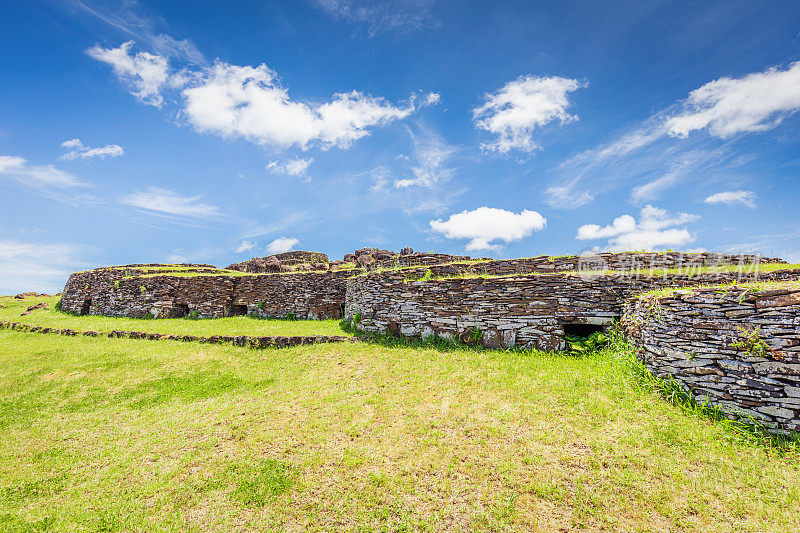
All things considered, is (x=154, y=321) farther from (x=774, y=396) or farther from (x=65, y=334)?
(x=774, y=396)

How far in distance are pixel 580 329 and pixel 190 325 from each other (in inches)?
649

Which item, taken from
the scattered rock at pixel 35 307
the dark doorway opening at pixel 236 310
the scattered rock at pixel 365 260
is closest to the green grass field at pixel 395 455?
the dark doorway opening at pixel 236 310

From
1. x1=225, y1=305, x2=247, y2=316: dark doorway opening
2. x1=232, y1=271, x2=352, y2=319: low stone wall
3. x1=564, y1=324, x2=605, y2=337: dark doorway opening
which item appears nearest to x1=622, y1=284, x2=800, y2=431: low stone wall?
x1=564, y1=324, x2=605, y2=337: dark doorway opening

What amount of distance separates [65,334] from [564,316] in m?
19.7

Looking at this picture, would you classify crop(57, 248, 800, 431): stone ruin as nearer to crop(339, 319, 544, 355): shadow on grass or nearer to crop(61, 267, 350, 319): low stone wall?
crop(61, 267, 350, 319): low stone wall

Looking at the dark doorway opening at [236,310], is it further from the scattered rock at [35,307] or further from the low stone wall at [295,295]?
the scattered rock at [35,307]

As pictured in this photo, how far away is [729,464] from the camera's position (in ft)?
16.3

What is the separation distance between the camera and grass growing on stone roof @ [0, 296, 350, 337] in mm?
14018

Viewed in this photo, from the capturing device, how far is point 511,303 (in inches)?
396

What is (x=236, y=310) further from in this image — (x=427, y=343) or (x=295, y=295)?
(x=427, y=343)

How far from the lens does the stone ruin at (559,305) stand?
561cm

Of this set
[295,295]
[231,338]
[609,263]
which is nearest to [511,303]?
[609,263]

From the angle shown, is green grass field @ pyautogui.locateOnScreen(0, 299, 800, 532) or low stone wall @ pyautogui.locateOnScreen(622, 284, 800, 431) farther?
low stone wall @ pyautogui.locateOnScreen(622, 284, 800, 431)

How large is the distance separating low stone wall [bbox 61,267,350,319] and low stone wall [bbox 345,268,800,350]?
506 cm
